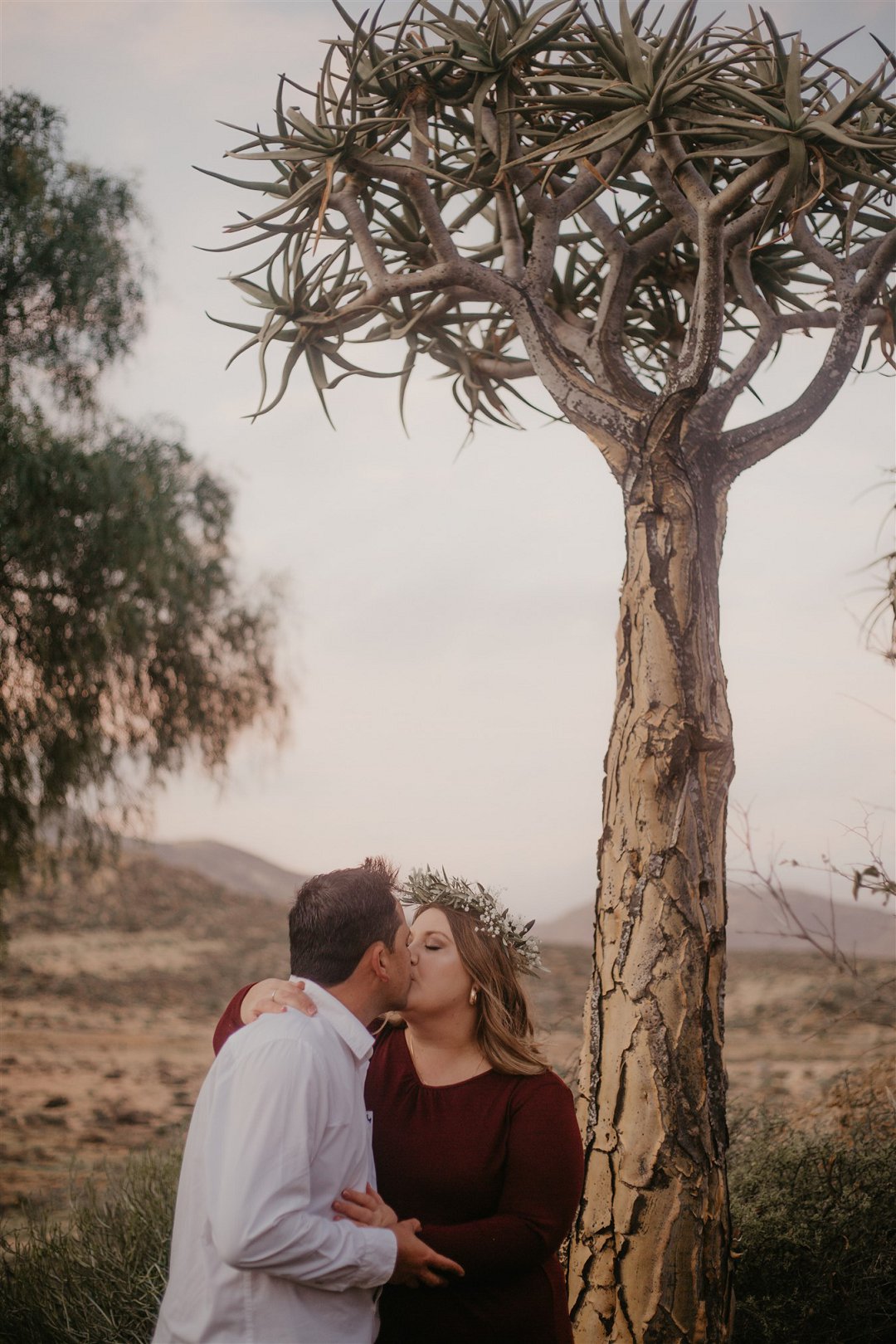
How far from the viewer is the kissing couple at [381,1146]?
7.14 ft

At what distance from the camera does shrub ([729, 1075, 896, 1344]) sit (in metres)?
4.46

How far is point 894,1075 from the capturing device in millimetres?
6652

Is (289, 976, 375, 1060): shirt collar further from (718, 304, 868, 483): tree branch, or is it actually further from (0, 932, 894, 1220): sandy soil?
(0, 932, 894, 1220): sandy soil

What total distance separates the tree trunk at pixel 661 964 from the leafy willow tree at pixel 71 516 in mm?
8914

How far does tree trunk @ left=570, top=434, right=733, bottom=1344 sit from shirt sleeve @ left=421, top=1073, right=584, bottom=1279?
114cm

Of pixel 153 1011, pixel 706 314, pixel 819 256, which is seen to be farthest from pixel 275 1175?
pixel 153 1011

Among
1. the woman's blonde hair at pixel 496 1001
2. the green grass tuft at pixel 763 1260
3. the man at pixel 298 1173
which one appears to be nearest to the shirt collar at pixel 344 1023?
the man at pixel 298 1173

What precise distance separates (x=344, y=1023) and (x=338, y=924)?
0.24 m

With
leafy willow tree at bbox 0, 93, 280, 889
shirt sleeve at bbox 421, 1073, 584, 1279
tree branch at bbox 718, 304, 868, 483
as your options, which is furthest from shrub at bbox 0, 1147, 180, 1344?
leafy willow tree at bbox 0, 93, 280, 889

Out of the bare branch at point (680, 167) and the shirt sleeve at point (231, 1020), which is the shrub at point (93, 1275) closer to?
the shirt sleeve at point (231, 1020)

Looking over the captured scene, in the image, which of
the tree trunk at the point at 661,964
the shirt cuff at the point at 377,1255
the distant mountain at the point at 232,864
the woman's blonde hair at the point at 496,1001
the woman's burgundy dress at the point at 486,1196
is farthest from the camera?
the distant mountain at the point at 232,864

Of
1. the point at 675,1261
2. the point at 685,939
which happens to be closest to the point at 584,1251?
the point at 675,1261

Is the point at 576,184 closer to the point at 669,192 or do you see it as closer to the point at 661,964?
the point at 669,192

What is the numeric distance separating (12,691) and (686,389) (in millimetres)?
9529
